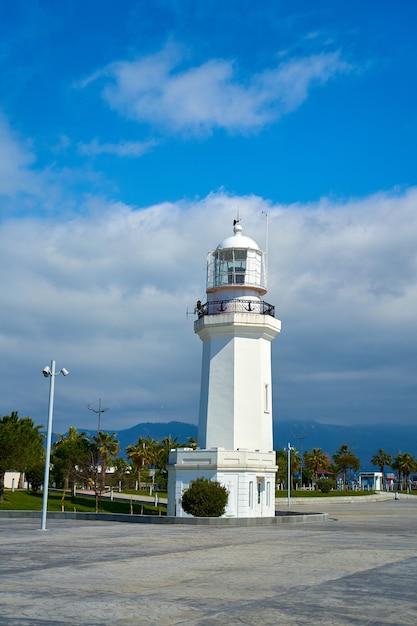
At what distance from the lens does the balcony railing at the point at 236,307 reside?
36.1 metres

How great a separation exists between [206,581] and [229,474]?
21.9m

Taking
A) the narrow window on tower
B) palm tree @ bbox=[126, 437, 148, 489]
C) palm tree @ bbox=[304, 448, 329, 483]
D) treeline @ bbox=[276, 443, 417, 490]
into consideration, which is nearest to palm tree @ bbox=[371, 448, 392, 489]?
treeline @ bbox=[276, 443, 417, 490]

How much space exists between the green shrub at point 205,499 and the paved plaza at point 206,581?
10.9m

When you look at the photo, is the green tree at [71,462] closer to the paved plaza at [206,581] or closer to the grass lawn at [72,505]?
the grass lawn at [72,505]

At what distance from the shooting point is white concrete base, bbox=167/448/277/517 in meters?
33.1

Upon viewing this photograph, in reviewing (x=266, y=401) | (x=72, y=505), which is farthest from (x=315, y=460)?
(x=266, y=401)

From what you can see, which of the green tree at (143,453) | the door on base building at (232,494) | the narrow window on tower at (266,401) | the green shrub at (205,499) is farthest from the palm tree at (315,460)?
the green shrub at (205,499)

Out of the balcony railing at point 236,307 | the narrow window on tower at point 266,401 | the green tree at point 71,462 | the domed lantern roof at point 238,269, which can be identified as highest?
the domed lantern roof at point 238,269

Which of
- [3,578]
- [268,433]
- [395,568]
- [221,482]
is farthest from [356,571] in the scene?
[268,433]

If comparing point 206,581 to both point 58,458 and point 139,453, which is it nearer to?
point 58,458

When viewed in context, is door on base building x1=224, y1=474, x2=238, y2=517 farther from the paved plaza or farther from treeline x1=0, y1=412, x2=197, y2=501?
treeline x1=0, y1=412, x2=197, y2=501

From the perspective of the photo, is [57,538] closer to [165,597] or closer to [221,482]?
[165,597]

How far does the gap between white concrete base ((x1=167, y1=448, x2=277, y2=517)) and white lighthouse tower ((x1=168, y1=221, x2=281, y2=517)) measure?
0.05 meters

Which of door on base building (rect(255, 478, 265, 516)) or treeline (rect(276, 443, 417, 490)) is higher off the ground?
treeline (rect(276, 443, 417, 490))
